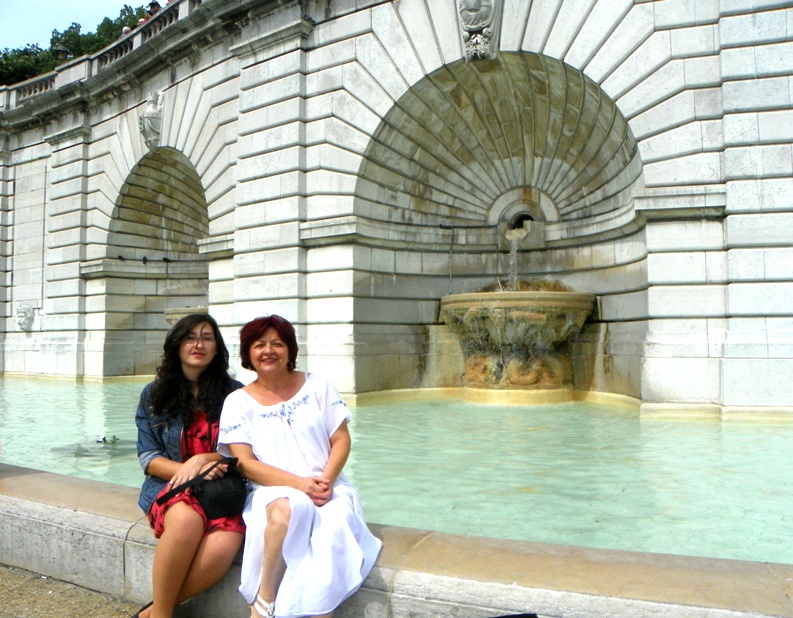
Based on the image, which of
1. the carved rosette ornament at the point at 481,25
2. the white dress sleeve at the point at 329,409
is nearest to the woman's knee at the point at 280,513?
the white dress sleeve at the point at 329,409

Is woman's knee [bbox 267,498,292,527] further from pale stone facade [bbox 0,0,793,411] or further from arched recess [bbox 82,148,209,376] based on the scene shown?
arched recess [bbox 82,148,209,376]

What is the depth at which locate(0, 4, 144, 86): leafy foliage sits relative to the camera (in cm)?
3659

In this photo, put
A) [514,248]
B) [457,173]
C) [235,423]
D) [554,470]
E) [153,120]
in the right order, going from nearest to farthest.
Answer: [235,423], [554,470], [514,248], [457,173], [153,120]

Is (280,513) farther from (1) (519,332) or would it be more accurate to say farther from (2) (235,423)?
(1) (519,332)

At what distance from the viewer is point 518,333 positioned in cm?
1193

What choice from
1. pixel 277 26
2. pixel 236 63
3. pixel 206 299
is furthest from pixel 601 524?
pixel 206 299

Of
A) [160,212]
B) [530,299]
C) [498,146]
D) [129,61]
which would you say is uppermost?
Answer: [129,61]

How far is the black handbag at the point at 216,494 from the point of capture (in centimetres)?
313

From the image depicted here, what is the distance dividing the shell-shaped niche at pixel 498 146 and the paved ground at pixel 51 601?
10.1m

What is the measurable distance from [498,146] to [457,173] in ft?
3.26

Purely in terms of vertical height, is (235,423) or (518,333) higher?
(518,333)

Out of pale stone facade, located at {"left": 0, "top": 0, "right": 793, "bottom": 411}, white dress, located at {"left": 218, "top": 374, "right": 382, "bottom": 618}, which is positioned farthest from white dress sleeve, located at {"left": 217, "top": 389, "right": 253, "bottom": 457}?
pale stone facade, located at {"left": 0, "top": 0, "right": 793, "bottom": 411}

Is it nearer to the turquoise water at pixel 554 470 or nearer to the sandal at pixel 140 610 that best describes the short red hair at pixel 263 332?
the sandal at pixel 140 610

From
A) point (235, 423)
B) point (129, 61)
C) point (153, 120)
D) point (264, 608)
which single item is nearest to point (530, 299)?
point (235, 423)
